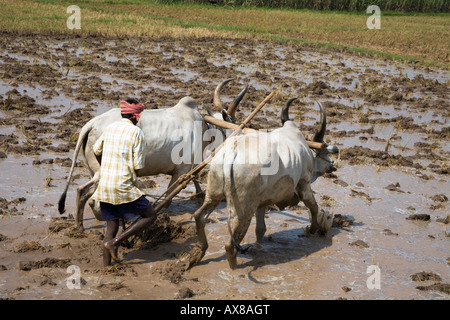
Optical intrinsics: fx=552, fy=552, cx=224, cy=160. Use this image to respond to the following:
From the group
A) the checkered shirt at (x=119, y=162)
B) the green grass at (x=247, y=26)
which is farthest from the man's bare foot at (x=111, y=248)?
the green grass at (x=247, y=26)

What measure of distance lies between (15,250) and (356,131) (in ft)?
22.7

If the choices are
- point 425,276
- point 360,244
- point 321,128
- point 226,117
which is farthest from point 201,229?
point 425,276

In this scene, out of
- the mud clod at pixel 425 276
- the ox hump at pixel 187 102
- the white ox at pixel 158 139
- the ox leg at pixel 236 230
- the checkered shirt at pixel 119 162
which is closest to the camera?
the checkered shirt at pixel 119 162

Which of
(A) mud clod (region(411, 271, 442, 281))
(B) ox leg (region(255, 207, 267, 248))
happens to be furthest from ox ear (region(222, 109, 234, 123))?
(A) mud clod (region(411, 271, 442, 281))

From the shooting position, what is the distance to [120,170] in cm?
476

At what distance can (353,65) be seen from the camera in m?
17.9

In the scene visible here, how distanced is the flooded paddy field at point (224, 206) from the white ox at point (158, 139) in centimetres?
46

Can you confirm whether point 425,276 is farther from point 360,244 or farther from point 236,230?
point 236,230

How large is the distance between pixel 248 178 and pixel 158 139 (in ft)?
5.20

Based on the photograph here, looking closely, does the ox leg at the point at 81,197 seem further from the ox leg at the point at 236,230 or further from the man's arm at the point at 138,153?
the ox leg at the point at 236,230

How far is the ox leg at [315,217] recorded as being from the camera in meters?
5.72

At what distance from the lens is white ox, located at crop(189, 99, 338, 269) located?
4.86 meters

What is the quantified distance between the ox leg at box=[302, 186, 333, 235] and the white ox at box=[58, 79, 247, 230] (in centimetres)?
129

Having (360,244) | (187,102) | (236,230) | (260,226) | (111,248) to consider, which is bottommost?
(360,244)
